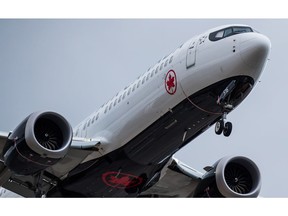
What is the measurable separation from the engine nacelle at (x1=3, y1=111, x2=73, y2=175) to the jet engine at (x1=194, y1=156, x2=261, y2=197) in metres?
5.97

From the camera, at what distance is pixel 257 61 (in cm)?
2389

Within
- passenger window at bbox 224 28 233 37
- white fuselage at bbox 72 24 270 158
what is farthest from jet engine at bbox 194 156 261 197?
passenger window at bbox 224 28 233 37

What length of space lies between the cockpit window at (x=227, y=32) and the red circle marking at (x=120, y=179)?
5.26 meters

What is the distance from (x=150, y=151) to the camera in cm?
2577

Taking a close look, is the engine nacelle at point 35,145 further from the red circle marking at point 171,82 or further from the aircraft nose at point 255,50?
the aircraft nose at point 255,50

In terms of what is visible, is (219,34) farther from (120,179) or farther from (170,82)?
(120,179)

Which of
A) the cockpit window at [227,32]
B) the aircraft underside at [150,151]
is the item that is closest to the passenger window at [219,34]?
the cockpit window at [227,32]

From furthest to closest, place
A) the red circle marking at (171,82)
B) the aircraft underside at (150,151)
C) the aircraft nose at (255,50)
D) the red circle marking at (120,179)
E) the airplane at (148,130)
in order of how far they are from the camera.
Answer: the red circle marking at (120,179), the red circle marking at (171,82), the aircraft underside at (150,151), the airplane at (148,130), the aircraft nose at (255,50)

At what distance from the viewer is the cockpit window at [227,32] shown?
24.6 m

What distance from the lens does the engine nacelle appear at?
24.6 m

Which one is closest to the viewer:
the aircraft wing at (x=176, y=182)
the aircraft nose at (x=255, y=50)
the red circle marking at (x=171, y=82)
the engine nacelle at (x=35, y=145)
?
the aircraft nose at (x=255, y=50)

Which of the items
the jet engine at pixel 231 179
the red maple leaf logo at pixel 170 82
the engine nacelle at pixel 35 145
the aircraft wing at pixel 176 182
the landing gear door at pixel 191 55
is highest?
the landing gear door at pixel 191 55

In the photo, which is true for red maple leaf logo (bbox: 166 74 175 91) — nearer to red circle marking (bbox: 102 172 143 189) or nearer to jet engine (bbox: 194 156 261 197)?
red circle marking (bbox: 102 172 143 189)

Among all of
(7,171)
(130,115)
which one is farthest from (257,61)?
(7,171)
